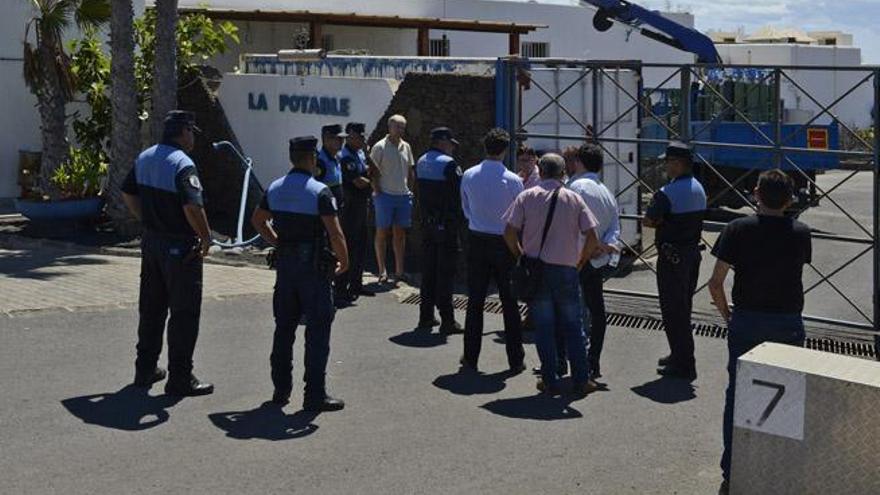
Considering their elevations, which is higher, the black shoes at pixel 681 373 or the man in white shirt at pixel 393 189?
the man in white shirt at pixel 393 189

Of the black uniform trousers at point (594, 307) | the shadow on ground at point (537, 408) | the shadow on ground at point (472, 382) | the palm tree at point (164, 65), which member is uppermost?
the palm tree at point (164, 65)

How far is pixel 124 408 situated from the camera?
8.66 meters

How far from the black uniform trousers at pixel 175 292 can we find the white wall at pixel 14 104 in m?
11.3

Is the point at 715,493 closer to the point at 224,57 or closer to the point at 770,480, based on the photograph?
the point at 770,480

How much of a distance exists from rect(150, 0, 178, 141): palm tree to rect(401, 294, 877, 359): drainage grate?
5.28 m

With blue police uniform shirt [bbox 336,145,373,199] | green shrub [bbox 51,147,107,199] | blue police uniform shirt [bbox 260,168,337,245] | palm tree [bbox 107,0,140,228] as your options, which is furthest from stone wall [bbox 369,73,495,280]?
blue police uniform shirt [bbox 260,168,337,245]

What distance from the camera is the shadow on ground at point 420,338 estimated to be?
35.7 ft

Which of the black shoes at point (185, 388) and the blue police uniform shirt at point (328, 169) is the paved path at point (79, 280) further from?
the black shoes at point (185, 388)

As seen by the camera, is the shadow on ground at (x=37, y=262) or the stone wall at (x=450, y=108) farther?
the stone wall at (x=450, y=108)

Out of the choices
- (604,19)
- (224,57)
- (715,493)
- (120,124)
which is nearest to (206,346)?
(715,493)

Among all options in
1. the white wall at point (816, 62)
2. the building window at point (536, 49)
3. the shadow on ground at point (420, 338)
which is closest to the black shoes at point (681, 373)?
the shadow on ground at point (420, 338)

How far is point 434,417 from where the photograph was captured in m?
8.59

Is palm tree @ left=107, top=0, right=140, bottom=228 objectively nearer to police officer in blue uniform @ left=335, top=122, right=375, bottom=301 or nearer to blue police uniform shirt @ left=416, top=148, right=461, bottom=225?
police officer in blue uniform @ left=335, top=122, right=375, bottom=301

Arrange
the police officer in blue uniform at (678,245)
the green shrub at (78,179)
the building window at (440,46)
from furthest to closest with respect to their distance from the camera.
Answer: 1. the building window at (440,46)
2. the green shrub at (78,179)
3. the police officer in blue uniform at (678,245)
